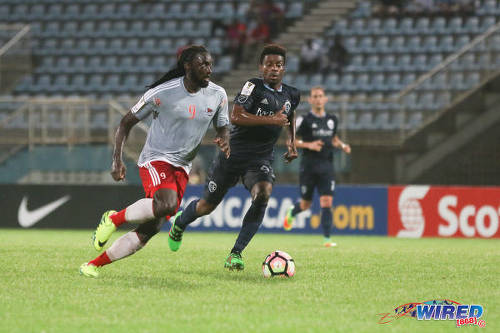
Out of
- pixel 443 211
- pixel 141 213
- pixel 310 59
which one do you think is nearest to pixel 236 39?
pixel 310 59

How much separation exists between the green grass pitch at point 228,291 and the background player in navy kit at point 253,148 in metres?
0.48

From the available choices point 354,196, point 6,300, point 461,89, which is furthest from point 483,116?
point 6,300

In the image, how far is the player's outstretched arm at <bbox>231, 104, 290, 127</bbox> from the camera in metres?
8.19

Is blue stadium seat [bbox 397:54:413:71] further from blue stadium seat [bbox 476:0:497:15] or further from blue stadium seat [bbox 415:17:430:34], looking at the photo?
blue stadium seat [bbox 476:0:497:15]

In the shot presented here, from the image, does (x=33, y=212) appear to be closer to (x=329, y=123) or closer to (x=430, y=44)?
(x=329, y=123)

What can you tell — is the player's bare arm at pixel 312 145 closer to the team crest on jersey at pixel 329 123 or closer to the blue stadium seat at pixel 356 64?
the team crest on jersey at pixel 329 123

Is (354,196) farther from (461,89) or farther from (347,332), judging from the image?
(347,332)

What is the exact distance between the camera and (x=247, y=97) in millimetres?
8477

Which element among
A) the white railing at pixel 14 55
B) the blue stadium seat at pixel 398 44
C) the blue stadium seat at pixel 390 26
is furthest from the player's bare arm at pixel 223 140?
the white railing at pixel 14 55

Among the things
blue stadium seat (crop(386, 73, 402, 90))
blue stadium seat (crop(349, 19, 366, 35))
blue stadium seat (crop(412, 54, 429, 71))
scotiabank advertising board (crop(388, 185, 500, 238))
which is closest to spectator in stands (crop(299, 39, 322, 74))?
blue stadium seat (crop(349, 19, 366, 35))

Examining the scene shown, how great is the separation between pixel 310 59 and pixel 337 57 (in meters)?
0.74

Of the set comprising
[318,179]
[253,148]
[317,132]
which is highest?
[317,132]

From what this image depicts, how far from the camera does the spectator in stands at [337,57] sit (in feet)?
73.4

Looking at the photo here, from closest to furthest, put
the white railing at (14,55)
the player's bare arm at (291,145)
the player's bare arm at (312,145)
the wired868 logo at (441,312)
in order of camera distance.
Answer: the wired868 logo at (441,312)
the player's bare arm at (291,145)
the player's bare arm at (312,145)
the white railing at (14,55)
